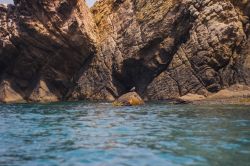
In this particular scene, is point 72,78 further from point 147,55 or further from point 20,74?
point 147,55

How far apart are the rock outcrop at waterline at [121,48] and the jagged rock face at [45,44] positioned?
0.50 feet

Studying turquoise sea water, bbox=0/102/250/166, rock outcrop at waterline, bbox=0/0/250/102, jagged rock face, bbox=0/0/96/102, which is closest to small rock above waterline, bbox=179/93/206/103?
rock outcrop at waterline, bbox=0/0/250/102

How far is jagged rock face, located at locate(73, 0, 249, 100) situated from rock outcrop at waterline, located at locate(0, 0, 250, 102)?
0.12m

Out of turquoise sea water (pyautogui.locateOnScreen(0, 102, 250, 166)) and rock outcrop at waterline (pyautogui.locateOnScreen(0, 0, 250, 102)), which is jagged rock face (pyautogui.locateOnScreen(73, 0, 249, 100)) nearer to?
rock outcrop at waterline (pyautogui.locateOnScreen(0, 0, 250, 102))

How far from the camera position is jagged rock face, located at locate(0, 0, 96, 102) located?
62.6 metres

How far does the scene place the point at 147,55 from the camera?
57.3m

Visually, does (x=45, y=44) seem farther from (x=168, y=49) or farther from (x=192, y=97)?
(x=192, y=97)

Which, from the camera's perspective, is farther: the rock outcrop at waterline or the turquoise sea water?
the rock outcrop at waterline

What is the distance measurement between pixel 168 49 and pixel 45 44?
20541 mm

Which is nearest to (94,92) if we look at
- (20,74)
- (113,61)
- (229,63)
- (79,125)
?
(113,61)

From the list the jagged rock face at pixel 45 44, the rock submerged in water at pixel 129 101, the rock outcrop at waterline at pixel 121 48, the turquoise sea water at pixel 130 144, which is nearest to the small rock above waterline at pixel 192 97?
the rock outcrop at waterline at pixel 121 48

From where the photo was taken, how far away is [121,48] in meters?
60.1

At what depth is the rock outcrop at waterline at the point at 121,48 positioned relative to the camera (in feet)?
166

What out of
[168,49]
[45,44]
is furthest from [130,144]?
[45,44]
